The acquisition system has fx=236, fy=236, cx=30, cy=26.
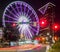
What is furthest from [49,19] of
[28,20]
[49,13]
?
[28,20]

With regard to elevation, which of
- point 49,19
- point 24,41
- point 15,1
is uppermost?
point 15,1

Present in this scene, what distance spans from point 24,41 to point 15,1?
26.4m

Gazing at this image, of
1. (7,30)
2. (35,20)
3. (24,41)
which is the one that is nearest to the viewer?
(35,20)

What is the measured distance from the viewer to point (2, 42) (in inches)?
2518

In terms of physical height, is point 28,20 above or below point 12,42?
above

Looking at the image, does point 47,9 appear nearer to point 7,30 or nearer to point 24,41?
point 7,30

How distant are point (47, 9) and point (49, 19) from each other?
1.42m

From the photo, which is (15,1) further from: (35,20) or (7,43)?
(7,43)

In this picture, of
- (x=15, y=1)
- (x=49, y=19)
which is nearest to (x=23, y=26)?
(x=15, y=1)

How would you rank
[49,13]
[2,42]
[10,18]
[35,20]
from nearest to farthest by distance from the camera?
[49,13]
[10,18]
[35,20]
[2,42]

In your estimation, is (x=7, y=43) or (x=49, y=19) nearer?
(x=49, y=19)

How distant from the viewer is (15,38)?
68.4 metres

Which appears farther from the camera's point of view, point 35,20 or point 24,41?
point 24,41

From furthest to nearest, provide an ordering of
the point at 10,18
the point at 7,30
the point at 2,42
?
the point at 7,30 < the point at 2,42 < the point at 10,18
